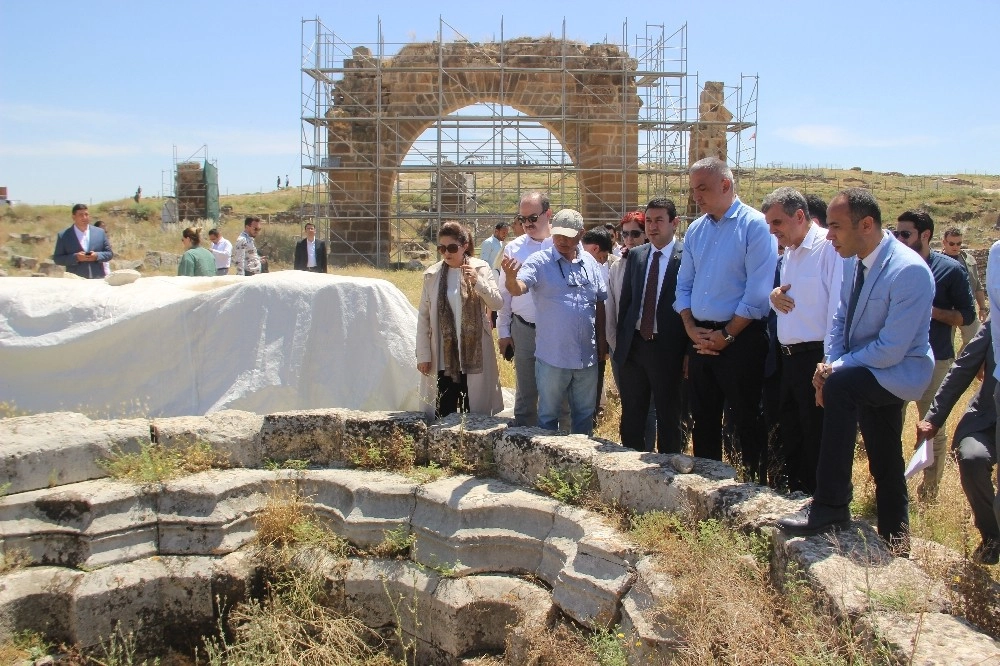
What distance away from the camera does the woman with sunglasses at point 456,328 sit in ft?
17.6

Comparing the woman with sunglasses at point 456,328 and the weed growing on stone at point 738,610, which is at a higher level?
the woman with sunglasses at point 456,328

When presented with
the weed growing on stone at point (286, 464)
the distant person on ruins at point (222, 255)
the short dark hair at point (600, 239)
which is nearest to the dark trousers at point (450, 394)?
the weed growing on stone at point (286, 464)

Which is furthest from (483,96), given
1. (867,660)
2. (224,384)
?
(867,660)

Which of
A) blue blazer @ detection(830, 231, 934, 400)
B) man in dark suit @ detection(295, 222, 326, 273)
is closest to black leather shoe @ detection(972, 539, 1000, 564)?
blue blazer @ detection(830, 231, 934, 400)

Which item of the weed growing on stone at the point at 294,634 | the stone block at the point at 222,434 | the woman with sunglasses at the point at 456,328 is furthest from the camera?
the woman with sunglasses at the point at 456,328

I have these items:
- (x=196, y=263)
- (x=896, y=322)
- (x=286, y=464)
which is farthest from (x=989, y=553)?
(x=196, y=263)

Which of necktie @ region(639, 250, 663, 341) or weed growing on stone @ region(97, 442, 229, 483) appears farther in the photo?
necktie @ region(639, 250, 663, 341)

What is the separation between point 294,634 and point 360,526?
0.66 m

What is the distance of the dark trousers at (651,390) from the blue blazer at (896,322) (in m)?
1.46

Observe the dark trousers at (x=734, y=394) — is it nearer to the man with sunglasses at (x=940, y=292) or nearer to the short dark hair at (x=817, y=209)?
the short dark hair at (x=817, y=209)

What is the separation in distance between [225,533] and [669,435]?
2621mm

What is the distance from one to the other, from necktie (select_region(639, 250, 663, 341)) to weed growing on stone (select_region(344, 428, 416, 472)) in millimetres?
1587

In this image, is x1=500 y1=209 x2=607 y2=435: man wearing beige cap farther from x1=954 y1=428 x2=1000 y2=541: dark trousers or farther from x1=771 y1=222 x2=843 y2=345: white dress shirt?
x1=954 y1=428 x2=1000 y2=541: dark trousers

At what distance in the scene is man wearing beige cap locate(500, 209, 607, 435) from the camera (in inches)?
205
